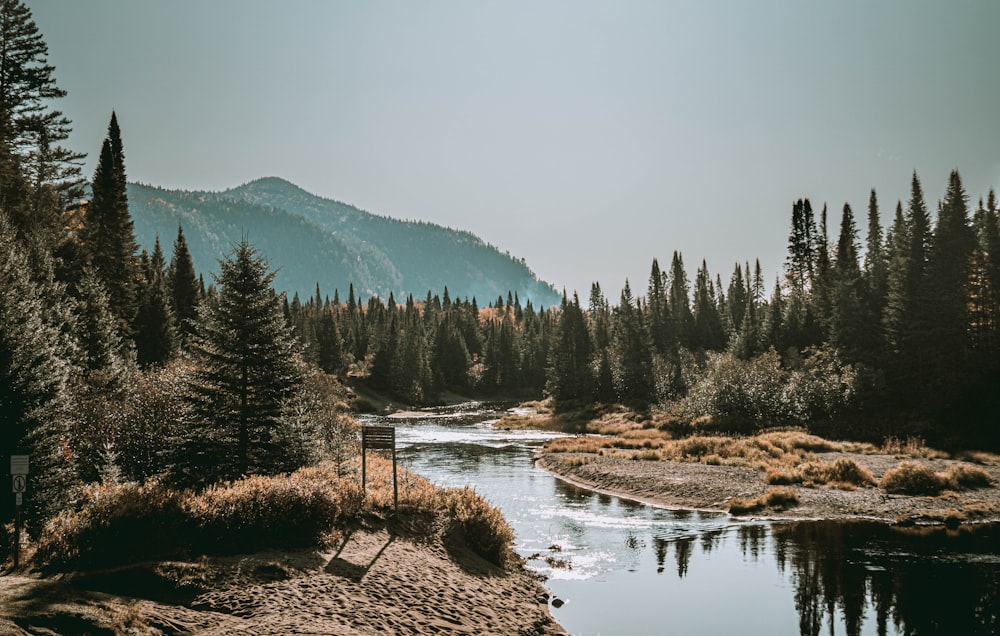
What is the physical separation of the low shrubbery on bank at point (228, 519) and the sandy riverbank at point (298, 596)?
891 mm

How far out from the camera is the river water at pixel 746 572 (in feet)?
55.1

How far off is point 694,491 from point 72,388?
30092 mm

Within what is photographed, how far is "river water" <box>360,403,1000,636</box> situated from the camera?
55.1 ft

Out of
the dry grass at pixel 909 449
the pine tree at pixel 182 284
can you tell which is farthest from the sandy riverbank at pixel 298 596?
the pine tree at pixel 182 284

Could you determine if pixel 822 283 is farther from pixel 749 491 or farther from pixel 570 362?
pixel 749 491

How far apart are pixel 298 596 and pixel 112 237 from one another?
185ft

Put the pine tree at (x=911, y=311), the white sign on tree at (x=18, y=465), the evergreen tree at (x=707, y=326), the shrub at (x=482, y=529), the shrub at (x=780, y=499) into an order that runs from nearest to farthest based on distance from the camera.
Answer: the white sign on tree at (x=18, y=465) → the shrub at (x=482, y=529) → the shrub at (x=780, y=499) → the pine tree at (x=911, y=311) → the evergreen tree at (x=707, y=326)

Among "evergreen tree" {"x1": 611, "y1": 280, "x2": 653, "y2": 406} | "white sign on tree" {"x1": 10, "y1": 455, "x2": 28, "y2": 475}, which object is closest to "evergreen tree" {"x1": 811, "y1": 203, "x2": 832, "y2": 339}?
"evergreen tree" {"x1": 611, "y1": 280, "x2": 653, "y2": 406}

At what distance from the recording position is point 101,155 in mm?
60812

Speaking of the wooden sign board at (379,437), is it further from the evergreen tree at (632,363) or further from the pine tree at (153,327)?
the evergreen tree at (632,363)

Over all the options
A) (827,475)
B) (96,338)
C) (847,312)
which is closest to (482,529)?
(827,475)

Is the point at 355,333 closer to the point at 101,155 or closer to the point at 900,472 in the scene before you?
the point at 101,155

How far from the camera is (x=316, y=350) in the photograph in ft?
398

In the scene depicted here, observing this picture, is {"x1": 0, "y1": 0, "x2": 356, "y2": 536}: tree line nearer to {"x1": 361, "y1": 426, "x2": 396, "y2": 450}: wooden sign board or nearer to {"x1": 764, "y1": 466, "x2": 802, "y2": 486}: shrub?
{"x1": 361, "y1": 426, "x2": 396, "y2": 450}: wooden sign board
